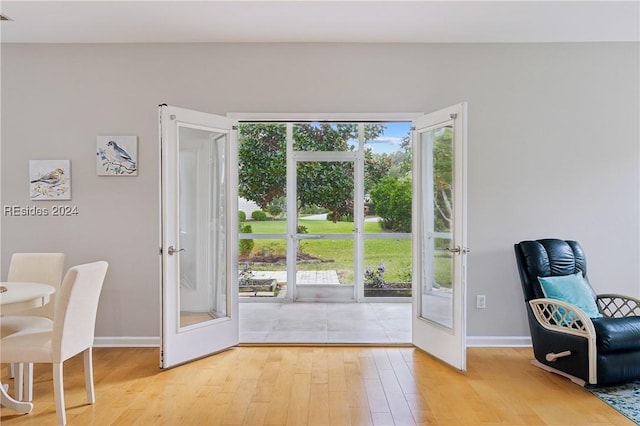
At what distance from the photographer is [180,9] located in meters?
3.47

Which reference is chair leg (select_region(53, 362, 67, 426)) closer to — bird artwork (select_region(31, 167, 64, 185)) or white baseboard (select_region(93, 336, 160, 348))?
white baseboard (select_region(93, 336, 160, 348))

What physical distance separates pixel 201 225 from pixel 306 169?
2.85m

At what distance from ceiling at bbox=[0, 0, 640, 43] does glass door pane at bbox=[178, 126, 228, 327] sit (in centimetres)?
91

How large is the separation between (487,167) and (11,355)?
3888mm

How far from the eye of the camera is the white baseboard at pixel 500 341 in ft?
13.7

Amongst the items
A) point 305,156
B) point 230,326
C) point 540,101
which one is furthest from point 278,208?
point 540,101

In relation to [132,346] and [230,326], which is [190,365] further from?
[132,346]

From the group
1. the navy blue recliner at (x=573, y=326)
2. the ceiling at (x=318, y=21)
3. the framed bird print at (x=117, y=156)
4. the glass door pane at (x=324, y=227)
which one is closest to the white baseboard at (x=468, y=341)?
the navy blue recliner at (x=573, y=326)

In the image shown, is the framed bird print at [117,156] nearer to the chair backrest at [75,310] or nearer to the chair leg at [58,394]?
the chair backrest at [75,310]

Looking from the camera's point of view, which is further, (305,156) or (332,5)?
(305,156)

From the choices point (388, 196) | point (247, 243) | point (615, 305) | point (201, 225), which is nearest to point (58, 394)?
point (201, 225)

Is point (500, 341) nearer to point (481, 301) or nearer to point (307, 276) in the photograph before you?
point (481, 301)

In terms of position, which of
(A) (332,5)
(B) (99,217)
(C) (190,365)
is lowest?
(C) (190,365)

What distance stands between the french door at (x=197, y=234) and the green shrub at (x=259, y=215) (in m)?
2.46
